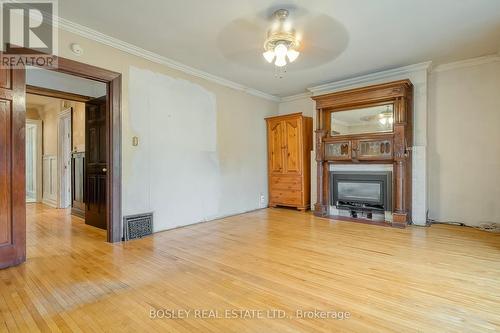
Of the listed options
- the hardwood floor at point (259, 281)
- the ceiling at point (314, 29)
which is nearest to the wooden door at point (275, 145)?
the ceiling at point (314, 29)

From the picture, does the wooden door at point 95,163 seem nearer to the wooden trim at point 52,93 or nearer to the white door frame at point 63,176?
the wooden trim at point 52,93

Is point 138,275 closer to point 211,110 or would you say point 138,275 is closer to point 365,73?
point 211,110

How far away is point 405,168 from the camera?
13.6 ft

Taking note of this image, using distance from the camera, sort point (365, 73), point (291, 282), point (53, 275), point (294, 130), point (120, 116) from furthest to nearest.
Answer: point (294, 130) < point (365, 73) < point (120, 116) < point (53, 275) < point (291, 282)

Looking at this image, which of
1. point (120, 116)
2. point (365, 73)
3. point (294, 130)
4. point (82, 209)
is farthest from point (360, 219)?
point (82, 209)

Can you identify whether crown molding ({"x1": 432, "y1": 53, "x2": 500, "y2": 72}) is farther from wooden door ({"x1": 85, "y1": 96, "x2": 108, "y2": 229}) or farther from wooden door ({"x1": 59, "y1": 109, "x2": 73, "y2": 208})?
wooden door ({"x1": 59, "y1": 109, "x2": 73, "y2": 208})

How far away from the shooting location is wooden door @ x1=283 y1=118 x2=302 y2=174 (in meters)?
5.41

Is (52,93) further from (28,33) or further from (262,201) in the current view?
(262,201)

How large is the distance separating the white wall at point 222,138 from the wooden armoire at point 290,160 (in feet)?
0.65

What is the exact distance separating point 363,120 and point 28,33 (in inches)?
189

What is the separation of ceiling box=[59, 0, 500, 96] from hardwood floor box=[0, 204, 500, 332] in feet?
8.42

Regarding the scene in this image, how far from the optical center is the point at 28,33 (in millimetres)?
2674

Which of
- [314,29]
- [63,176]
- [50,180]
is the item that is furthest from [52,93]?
[314,29]

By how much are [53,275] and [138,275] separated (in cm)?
77
